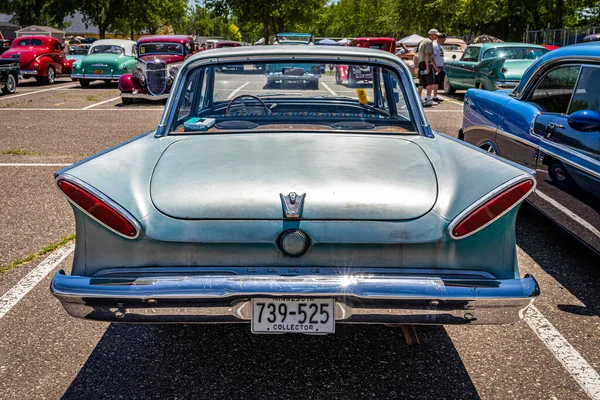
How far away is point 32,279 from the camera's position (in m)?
4.29

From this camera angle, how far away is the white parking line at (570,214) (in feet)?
13.4

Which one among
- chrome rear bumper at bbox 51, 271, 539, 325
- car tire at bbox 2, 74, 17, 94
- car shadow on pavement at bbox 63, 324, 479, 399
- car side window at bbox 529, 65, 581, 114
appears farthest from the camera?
car tire at bbox 2, 74, 17, 94

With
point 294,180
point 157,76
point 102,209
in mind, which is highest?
point 157,76

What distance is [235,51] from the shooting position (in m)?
3.91

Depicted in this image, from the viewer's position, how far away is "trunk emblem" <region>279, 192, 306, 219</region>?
2637 mm

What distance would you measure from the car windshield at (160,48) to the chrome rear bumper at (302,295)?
16.5 m

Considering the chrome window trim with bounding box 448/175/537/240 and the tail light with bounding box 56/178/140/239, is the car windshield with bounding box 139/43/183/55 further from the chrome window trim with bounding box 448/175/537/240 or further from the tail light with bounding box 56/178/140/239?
the chrome window trim with bounding box 448/175/537/240

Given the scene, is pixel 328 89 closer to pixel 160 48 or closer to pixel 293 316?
pixel 293 316

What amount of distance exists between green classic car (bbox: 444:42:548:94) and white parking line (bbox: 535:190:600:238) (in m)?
8.99

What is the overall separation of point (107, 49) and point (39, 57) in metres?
2.43

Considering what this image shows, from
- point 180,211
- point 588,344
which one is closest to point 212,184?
point 180,211

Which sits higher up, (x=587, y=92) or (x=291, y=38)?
(x=291, y=38)

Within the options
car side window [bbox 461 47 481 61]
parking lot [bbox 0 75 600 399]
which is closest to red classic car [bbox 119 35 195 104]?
car side window [bbox 461 47 481 61]

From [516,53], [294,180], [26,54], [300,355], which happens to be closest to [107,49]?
[26,54]
